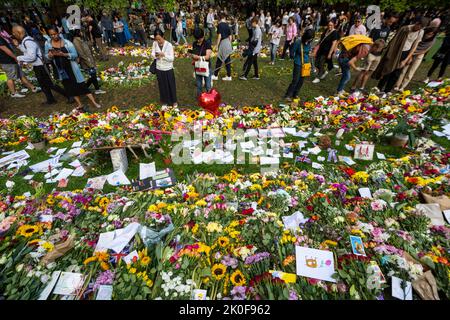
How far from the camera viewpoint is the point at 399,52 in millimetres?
6840

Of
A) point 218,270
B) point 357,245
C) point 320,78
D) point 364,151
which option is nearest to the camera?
point 218,270

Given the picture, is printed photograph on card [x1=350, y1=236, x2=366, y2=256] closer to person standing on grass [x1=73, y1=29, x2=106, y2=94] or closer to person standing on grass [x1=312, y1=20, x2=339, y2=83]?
person standing on grass [x1=312, y1=20, x2=339, y2=83]

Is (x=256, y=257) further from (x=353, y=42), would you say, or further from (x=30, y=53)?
(x=30, y=53)

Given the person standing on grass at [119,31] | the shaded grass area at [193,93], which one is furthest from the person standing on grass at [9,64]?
the person standing on grass at [119,31]

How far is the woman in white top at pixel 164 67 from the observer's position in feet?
20.5

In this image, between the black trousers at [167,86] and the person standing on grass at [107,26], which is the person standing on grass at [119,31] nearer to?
the person standing on grass at [107,26]

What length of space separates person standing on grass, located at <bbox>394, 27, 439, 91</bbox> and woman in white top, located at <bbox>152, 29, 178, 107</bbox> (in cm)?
696

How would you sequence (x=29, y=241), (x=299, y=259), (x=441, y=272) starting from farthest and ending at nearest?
(x=29, y=241), (x=299, y=259), (x=441, y=272)

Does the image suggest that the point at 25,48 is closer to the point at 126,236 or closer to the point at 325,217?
the point at 126,236

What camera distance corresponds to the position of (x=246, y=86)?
357 inches

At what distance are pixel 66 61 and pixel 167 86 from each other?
2674 millimetres

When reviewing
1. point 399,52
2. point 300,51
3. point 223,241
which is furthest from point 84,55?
point 399,52
